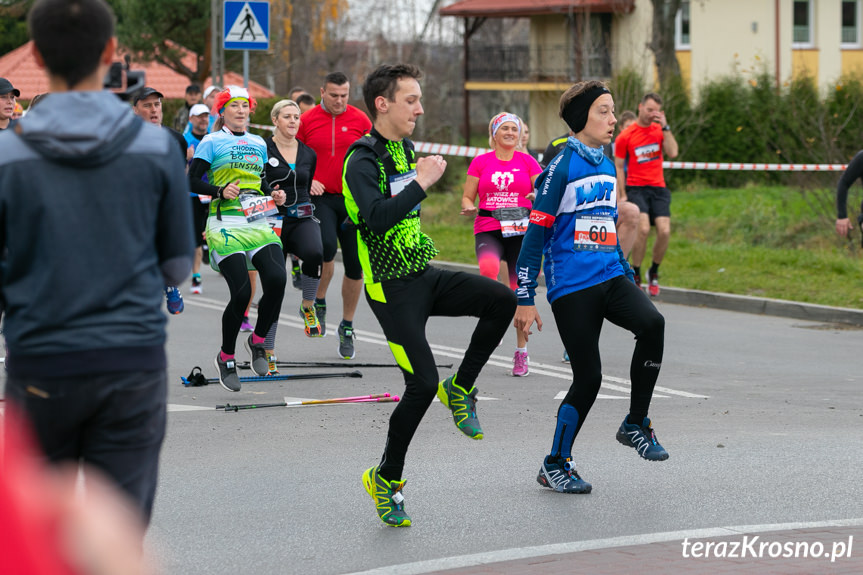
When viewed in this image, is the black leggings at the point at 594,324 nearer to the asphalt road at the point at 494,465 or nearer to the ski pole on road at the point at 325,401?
the asphalt road at the point at 494,465

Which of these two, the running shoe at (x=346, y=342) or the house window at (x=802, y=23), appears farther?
the house window at (x=802, y=23)

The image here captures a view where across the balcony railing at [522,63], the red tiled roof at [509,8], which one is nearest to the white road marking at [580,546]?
the red tiled roof at [509,8]

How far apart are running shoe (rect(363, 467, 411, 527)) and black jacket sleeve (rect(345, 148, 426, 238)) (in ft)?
3.56

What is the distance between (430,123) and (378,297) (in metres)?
61.9

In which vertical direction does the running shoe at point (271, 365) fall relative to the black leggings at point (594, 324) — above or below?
below

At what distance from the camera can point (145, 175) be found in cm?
341

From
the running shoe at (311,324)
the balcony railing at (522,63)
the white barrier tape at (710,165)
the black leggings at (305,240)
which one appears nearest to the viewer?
the black leggings at (305,240)

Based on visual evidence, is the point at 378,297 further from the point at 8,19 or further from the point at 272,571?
the point at 8,19

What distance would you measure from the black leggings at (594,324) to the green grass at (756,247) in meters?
8.49

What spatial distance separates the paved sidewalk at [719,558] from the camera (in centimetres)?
499

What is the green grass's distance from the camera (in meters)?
15.6

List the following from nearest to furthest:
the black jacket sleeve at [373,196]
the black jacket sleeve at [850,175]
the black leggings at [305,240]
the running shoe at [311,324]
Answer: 1. the black jacket sleeve at [373,196]
2. the black leggings at [305,240]
3. the black jacket sleeve at [850,175]
4. the running shoe at [311,324]

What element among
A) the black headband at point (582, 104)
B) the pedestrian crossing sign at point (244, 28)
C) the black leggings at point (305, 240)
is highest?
the pedestrian crossing sign at point (244, 28)

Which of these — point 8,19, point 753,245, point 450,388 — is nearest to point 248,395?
point 450,388
